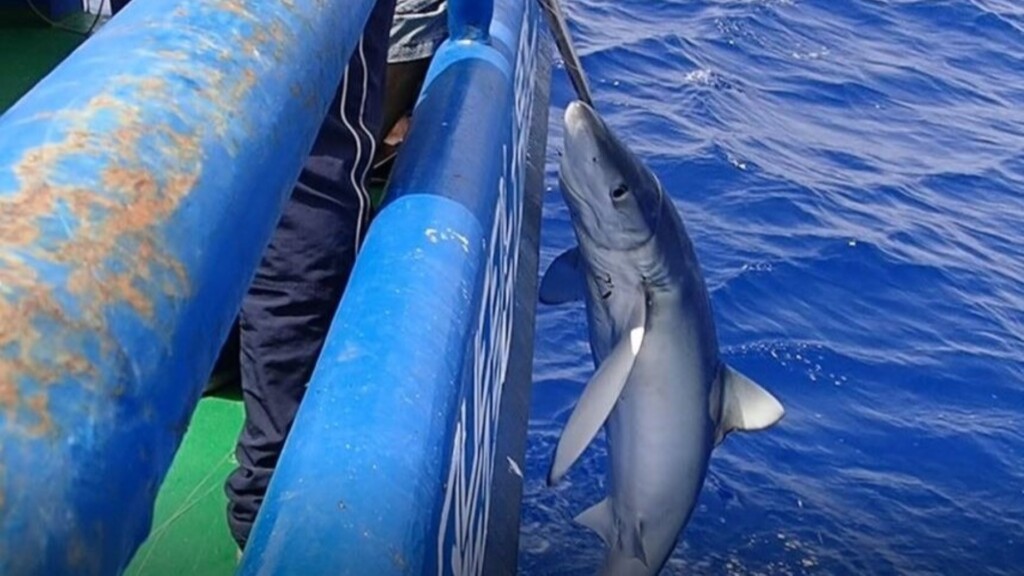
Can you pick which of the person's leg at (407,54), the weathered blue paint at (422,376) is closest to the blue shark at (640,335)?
the weathered blue paint at (422,376)

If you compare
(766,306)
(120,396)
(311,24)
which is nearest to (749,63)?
(766,306)

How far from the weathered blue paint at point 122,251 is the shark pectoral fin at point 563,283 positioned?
4.50 ft

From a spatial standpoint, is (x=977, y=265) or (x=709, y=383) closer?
(x=709, y=383)

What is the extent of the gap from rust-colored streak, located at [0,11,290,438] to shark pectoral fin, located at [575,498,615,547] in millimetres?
1798

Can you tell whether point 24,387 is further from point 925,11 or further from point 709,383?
point 925,11

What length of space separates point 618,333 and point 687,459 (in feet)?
1.01

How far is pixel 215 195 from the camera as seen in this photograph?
1.08m

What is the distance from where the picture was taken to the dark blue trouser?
226 cm

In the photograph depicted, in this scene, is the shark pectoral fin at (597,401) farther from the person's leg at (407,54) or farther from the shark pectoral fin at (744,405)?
the person's leg at (407,54)

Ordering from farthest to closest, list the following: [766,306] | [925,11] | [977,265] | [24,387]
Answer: [925,11], [977,265], [766,306], [24,387]

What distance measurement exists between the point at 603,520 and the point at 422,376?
131 centimetres

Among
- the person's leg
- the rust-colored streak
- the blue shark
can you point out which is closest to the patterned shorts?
the person's leg

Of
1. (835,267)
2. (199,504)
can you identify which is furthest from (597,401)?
(835,267)

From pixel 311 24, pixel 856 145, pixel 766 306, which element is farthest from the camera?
pixel 856 145
